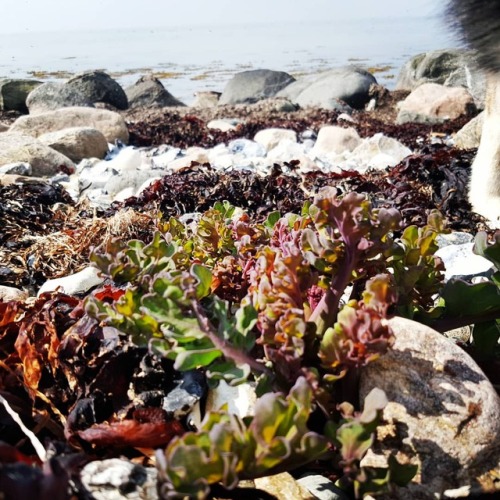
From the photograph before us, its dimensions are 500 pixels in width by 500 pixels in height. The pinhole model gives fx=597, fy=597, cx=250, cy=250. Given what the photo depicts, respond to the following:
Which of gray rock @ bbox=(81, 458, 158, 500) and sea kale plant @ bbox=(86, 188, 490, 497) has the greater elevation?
sea kale plant @ bbox=(86, 188, 490, 497)

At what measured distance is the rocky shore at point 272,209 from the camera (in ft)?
4.10

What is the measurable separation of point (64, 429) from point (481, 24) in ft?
5.11

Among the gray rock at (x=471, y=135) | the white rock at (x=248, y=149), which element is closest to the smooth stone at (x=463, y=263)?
the gray rock at (x=471, y=135)

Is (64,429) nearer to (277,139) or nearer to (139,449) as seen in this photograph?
(139,449)

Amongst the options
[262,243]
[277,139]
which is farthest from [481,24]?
[277,139]

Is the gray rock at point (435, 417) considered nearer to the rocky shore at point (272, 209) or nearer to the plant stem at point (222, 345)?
the rocky shore at point (272, 209)

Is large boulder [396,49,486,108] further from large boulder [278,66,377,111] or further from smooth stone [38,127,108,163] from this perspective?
smooth stone [38,127,108,163]

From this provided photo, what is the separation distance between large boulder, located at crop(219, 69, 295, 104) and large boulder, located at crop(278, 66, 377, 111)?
71.5 inches

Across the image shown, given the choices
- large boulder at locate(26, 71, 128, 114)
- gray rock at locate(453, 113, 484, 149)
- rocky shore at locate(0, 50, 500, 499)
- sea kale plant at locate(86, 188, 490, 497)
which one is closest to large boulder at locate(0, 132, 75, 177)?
rocky shore at locate(0, 50, 500, 499)

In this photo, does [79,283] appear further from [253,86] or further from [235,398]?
[253,86]

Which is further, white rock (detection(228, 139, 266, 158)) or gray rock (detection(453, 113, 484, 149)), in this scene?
white rock (detection(228, 139, 266, 158))

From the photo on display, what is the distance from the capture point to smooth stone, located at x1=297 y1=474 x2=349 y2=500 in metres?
1.27

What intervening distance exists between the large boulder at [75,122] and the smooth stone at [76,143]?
183 cm

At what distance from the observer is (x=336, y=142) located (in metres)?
9.14
